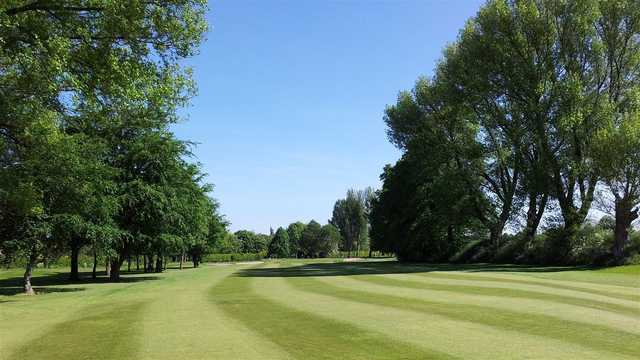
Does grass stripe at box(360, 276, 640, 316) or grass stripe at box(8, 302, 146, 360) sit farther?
grass stripe at box(360, 276, 640, 316)

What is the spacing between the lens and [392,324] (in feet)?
Result: 43.4

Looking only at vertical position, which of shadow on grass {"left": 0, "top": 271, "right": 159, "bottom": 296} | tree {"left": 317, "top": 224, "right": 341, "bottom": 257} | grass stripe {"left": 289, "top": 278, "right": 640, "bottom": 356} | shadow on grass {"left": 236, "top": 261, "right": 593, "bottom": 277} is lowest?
shadow on grass {"left": 0, "top": 271, "right": 159, "bottom": 296}

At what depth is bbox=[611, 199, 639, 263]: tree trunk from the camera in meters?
38.1

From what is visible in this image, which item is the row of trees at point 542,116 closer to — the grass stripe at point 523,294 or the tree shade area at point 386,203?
the tree shade area at point 386,203

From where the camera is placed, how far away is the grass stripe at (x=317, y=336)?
9.99 meters

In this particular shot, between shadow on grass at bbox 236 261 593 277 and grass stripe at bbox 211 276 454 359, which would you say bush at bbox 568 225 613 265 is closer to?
shadow on grass at bbox 236 261 593 277

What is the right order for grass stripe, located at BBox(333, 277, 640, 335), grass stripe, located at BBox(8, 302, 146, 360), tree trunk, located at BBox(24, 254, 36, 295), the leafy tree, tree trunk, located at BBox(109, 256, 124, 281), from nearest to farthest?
grass stripe, located at BBox(8, 302, 146, 360) → grass stripe, located at BBox(333, 277, 640, 335) → tree trunk, located at BBox(24, 254, 36, 295) → tree trunk, located at BBox(109, 256, 124, 281) → the leafy tree

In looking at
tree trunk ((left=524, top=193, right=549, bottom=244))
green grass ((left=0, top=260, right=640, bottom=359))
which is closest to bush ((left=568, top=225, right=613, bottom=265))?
tree trunk ((left=524, top=193, right=549, bottom=244))

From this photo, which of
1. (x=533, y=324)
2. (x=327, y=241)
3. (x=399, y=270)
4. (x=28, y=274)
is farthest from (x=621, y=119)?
(x=327, y=241)

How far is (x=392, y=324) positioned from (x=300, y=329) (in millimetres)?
2235

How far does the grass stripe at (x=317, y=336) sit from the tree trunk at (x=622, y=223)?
29.8m

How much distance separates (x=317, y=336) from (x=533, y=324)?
5.05 metres

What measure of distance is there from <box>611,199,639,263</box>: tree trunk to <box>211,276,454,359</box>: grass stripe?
2977 centimetres

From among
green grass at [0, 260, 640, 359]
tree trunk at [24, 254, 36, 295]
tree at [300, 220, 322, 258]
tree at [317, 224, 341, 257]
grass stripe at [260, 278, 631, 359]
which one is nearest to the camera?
grass stripe at [260, 278, 631, 359]
